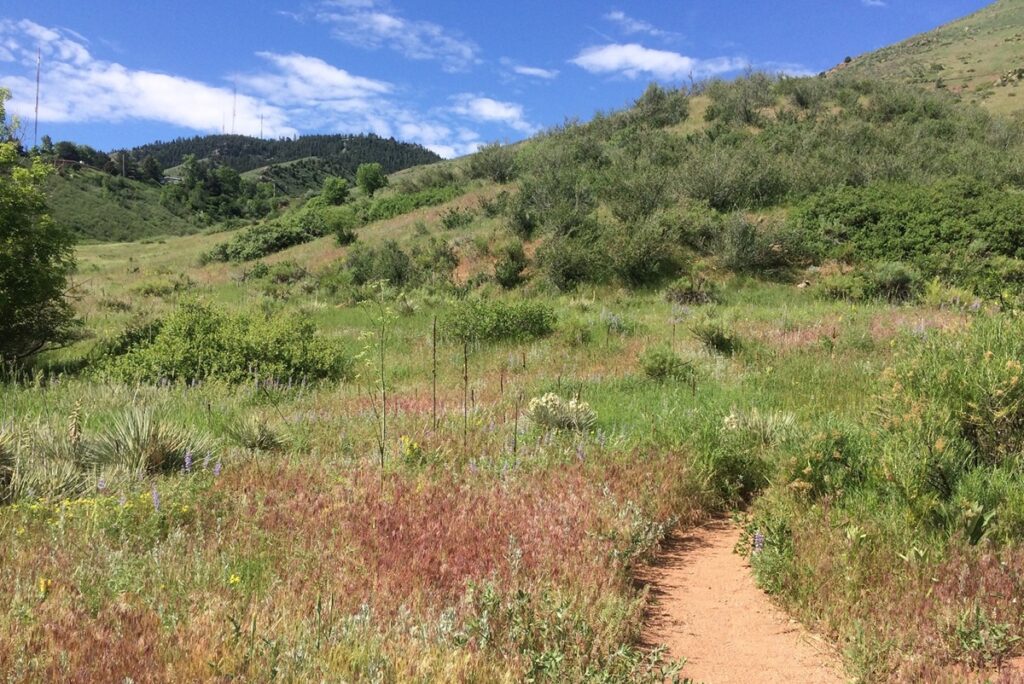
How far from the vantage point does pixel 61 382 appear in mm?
8344

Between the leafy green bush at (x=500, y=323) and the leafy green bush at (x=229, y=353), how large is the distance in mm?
2646

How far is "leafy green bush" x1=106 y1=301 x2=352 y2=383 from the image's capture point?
9.29 m

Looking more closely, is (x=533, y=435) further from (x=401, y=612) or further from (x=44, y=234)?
(x=44, y=234)

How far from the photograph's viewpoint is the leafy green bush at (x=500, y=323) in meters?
12.7

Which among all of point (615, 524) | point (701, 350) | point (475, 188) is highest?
point (475, 188)

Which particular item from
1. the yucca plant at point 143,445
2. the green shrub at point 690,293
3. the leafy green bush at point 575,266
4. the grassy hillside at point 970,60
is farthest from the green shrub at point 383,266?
the grassy hillside at point 970,60

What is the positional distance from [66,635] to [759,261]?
19.8 metres

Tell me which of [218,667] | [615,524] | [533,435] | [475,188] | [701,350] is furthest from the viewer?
[475,188]

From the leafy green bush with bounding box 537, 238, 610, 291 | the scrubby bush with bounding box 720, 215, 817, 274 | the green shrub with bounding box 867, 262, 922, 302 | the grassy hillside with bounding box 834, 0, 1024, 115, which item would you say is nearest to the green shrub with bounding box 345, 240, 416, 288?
the leafy green bush with bounding box 537, 238, 610, 291

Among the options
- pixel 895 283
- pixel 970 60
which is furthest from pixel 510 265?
pixel 970 60

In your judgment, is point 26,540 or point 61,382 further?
point 61,382

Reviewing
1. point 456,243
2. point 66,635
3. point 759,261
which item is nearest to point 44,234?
point 66,635

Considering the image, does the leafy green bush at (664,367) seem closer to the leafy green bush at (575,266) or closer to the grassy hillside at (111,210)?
the leafy green bush at (575,266)

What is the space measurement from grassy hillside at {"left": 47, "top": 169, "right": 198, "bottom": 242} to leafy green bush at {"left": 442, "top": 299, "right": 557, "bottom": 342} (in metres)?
84.1
